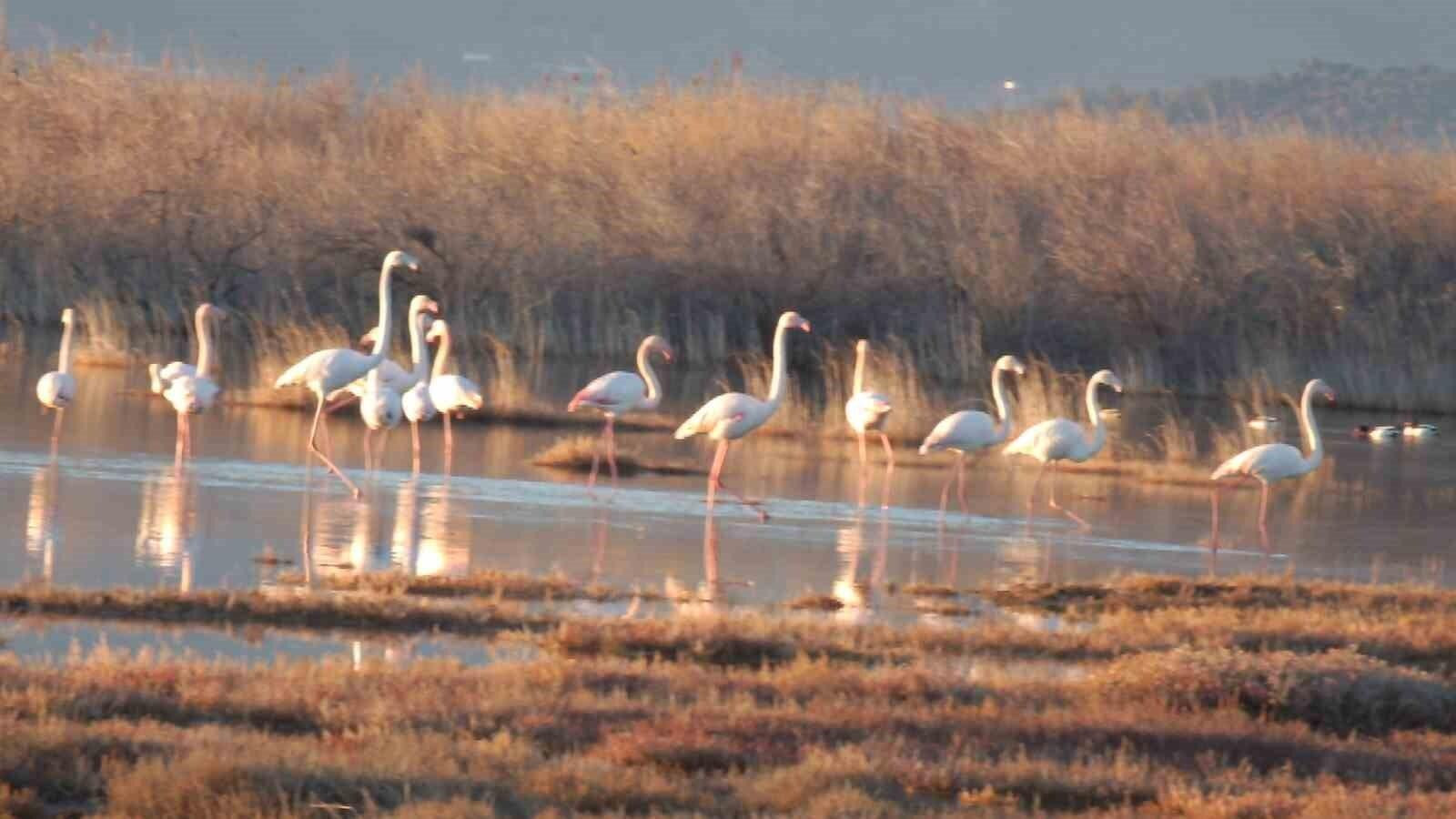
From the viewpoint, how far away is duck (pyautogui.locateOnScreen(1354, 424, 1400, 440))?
95.7 feet

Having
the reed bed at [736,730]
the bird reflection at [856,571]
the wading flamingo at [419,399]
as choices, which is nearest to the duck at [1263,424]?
the bird reflection at [856,571]

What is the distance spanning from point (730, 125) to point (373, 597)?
87.1 ft

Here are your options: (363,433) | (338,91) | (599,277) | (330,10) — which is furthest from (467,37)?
(363,433)

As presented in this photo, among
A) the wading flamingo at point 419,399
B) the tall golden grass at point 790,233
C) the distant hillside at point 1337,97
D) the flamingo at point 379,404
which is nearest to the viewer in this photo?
the flamingo at point 379,404

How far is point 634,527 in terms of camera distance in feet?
56.8

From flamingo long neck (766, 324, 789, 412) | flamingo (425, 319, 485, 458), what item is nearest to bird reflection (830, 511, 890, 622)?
flamingo long neck (766, 324, 789, 412)

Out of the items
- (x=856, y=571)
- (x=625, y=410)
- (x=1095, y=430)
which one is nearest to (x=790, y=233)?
(x=625, y=410)

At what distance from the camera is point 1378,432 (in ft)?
95.8

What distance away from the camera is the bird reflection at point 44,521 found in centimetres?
1368

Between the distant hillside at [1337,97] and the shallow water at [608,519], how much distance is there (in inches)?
2974

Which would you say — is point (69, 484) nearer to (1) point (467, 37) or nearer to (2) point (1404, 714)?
(2) point (1404, 714)

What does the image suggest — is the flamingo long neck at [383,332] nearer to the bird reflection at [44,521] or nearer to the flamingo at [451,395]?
the flamingo at [451,395]

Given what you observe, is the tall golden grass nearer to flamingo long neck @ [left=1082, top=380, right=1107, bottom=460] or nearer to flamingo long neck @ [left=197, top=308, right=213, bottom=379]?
flamingo long neck @ [left=197, top=308, right=213, bottom=379]

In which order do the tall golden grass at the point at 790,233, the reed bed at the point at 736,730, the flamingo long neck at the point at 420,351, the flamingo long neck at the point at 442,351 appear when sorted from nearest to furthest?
the reed bed at the point at 736,730
the flamingo long neck at the point at 420,351
the flamingo long neck at the point at 442,351
the tall golden grass at the point at 790,233
